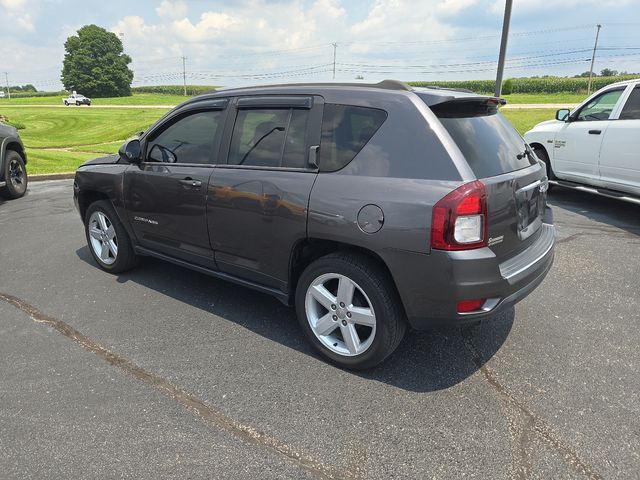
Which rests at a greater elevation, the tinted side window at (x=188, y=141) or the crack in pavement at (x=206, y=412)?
the tinted side window at (x=188, y=141)

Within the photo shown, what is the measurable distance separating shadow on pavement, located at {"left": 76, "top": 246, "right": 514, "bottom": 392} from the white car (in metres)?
3.96

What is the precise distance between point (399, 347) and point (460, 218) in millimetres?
1215

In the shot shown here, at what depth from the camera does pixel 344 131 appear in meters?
3.01

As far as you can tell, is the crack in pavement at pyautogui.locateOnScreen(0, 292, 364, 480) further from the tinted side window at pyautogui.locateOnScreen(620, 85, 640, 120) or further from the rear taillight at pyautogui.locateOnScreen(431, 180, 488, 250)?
the tinted side window at pyautogui.locateOnScreen(620, 85, 640, 120)

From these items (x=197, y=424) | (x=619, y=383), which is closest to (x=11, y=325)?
(x=197, y=424)

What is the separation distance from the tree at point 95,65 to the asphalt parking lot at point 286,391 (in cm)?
9796

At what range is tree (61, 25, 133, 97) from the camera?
3479 inches

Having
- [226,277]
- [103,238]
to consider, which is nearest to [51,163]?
[103,238]

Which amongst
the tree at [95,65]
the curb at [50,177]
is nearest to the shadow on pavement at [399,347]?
the curb at [50,177]

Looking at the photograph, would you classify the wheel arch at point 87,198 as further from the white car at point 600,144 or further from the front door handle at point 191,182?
the white car at point 600,144

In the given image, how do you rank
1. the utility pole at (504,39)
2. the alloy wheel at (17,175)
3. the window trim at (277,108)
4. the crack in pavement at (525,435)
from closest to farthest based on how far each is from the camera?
the crack in pavement at (525,435) → the window trim at (277,108) → the alloy wheel at (17,175) → the utility pole at (504,39)

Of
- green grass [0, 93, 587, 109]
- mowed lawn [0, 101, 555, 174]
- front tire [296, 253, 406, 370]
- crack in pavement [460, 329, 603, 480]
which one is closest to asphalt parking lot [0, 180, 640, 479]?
crack in pavement [460, 329, 603, 480]

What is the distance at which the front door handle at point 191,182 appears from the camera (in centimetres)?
366

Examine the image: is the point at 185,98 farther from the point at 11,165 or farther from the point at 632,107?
the point at 632,107
